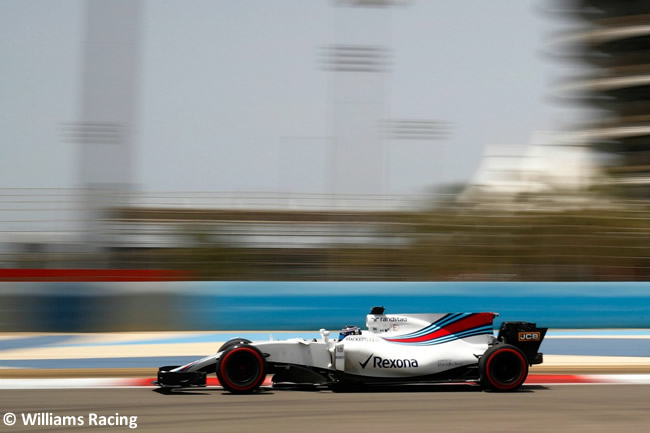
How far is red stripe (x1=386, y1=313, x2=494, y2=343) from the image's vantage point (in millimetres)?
6309

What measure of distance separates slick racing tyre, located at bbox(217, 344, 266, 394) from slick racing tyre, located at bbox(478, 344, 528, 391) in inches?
70.2

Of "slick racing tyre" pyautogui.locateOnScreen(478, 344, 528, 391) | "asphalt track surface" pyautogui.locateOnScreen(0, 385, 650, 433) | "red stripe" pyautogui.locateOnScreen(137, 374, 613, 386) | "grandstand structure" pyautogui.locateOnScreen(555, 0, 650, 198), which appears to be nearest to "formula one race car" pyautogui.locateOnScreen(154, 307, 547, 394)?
"slick racing tyre" pyautogui.locateOnScreen(478, 344, 528, 391)

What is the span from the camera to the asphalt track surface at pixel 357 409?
15.6 feet

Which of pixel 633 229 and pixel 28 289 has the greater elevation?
pixel 633 229

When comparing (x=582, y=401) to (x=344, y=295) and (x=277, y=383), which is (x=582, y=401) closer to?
(x=277, y=383)

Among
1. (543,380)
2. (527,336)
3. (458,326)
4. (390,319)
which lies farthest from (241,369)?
(543,380)

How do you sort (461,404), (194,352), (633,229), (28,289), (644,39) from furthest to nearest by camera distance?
(644,39) < (633,229) < (28,289) < (194,352) < (461,404)

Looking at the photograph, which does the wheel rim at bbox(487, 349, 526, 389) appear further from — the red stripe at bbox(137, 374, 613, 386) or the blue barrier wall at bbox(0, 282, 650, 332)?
the blue barrier wall at bbox(0, 282, 650, 332)

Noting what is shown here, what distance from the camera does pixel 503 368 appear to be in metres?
6.27

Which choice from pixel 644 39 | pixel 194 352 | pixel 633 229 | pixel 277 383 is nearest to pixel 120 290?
pixel 194 352

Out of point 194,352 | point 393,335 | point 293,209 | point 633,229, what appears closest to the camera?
point 393,335

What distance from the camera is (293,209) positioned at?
1134cm

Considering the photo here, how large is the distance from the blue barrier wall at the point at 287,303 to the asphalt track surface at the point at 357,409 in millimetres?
4345

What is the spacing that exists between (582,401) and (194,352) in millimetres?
4641
